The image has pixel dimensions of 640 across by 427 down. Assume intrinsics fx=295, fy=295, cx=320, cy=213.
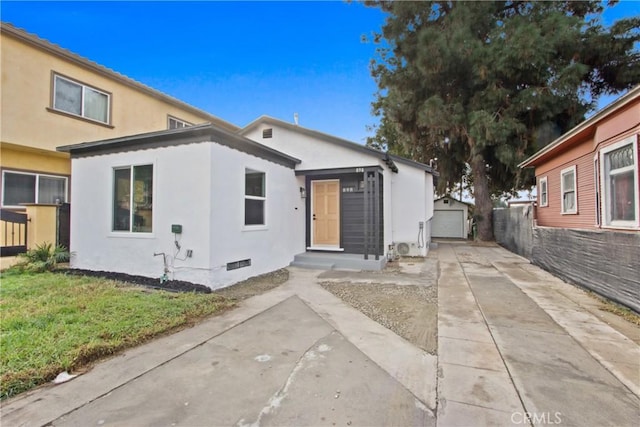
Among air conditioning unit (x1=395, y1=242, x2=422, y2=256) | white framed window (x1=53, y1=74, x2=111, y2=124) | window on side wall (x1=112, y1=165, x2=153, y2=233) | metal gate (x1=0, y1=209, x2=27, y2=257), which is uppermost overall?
white framed window (x1=53, y1=74, x2=111, y2=124)

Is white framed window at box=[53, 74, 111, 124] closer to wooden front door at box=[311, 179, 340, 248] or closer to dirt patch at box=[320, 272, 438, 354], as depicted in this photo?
wooden front door at box=[311, 179, 340, 248]

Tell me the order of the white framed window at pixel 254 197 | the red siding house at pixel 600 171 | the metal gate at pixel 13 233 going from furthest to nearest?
the metal gate at pixel 13 233 < the white framed window at pixel 254 197 < the red siding house at pixel 600 171

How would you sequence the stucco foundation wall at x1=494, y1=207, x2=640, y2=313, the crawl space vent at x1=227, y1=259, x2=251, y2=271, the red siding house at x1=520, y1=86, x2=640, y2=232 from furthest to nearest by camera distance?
1. the crawl space vent at x1=227, y1=259, x2=251, y2=271
2. the red siding house at x1=520, y1=86, x2=640, y2=232
3. the stucco foundation wall at x1=494, y1=207, x2=640, y2=313

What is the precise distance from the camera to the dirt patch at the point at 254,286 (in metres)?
5.33

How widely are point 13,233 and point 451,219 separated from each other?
20.8 metres

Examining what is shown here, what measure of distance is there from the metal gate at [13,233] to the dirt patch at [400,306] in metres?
7.58

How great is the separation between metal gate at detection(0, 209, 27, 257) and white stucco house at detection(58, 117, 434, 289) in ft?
5.18

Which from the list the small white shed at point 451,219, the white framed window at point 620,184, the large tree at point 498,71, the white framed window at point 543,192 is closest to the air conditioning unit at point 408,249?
the white framed window at point 543,192

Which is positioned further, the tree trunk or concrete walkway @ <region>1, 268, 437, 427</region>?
the tree trunk

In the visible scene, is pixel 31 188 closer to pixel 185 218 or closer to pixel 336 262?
pixel 185 218

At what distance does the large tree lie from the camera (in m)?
12.2

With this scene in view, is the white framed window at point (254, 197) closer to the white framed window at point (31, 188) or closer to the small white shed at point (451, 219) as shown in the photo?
the white framed window at point (31, 188)

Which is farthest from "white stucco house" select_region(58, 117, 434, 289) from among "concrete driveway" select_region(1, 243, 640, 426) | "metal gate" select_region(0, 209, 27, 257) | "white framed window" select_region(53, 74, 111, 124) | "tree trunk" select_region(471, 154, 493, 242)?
"tree trunk" select_region(471, 154, 493, 242)

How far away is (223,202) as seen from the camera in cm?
578
